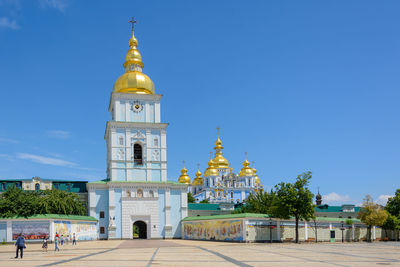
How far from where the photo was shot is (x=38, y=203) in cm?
4994

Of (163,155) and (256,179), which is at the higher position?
(163,155)

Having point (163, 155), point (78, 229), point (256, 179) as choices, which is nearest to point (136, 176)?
point (163, 155)

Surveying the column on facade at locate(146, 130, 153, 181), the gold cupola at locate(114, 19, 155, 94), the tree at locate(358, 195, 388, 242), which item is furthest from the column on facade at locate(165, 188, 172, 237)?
the tree at locate(358, 195, 388, 242)

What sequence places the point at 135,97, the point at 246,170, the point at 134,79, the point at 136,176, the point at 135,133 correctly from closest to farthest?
1. the point at 136,176
2. the point at 135,133
3. the point at 135,97
4. the point at 134,79
5. the point at 246,170

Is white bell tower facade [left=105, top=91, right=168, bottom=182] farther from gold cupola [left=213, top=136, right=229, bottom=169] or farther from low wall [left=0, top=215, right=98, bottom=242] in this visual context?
gold cupola [left=213, top=136, right=229, bottom=169]

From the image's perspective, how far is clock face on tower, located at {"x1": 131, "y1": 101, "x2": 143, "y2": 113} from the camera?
6056 cm

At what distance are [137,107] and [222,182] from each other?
60538 mm

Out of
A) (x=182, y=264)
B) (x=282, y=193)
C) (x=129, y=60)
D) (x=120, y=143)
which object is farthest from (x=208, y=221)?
(x=182, y=264)

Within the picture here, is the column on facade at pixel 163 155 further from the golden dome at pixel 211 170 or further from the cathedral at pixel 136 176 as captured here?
the golden dome at pixel 211 170

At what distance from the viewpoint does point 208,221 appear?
5294cm

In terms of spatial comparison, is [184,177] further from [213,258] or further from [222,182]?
[213,258]

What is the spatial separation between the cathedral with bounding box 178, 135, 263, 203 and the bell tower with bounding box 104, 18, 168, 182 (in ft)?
184

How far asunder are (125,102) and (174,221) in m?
16.8

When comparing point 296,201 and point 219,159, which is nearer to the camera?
point 296,201
